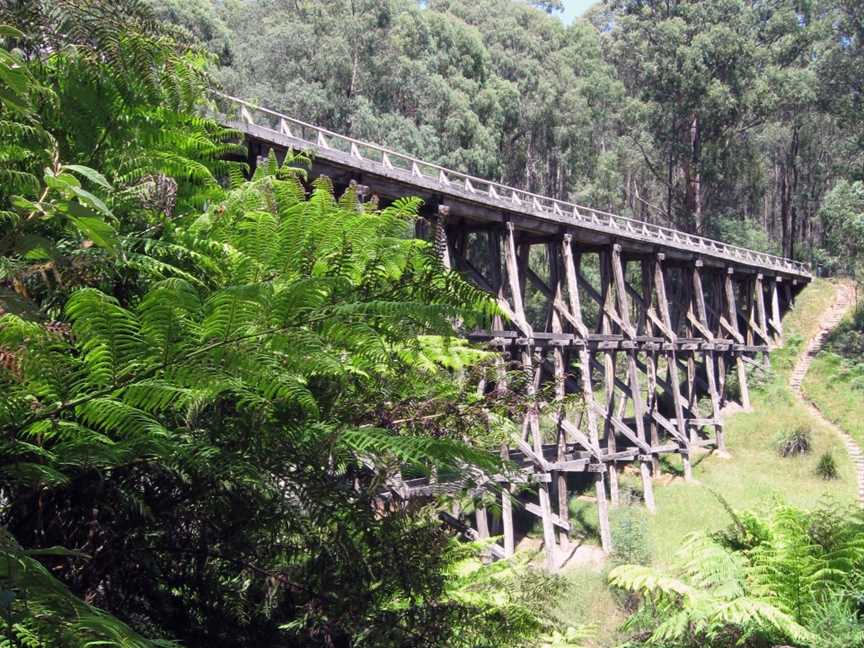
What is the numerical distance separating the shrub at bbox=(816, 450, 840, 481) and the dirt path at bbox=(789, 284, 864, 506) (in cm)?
53

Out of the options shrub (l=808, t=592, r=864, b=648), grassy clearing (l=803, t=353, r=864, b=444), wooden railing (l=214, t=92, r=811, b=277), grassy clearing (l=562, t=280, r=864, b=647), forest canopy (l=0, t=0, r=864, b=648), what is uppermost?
wooden railing (l=214, t=92, r=811, b=277)

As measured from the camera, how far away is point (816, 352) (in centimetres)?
2966

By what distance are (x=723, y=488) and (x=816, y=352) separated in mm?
13504

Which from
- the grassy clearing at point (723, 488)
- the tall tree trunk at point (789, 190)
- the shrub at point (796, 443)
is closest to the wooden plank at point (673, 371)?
the grassy clearing at point (723, 488)

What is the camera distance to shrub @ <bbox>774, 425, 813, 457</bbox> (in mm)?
20922

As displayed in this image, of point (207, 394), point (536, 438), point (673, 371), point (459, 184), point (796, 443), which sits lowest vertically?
point (796, 443)

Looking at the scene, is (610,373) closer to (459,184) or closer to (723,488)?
(723,488)

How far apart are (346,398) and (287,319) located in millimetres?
877

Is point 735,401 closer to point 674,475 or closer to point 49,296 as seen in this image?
point 674,475

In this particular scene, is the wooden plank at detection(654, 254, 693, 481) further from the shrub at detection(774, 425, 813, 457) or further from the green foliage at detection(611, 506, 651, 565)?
the green foliage at detection(611, 506, 651, 565)

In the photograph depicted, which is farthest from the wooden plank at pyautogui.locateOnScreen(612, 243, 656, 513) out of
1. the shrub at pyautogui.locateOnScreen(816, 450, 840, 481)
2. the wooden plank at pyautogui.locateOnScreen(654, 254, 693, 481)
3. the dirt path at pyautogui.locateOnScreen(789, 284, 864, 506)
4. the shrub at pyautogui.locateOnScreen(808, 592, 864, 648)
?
the shrub at pyautogui.locateOnScreen(808, 592, 864, 648)

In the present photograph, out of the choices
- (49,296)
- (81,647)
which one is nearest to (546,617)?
(49,296)

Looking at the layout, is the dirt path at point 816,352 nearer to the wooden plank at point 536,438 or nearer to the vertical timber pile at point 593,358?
the vertical timber pile at point 593,358

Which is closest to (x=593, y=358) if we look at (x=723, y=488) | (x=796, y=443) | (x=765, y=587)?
(x=723, y=488)
